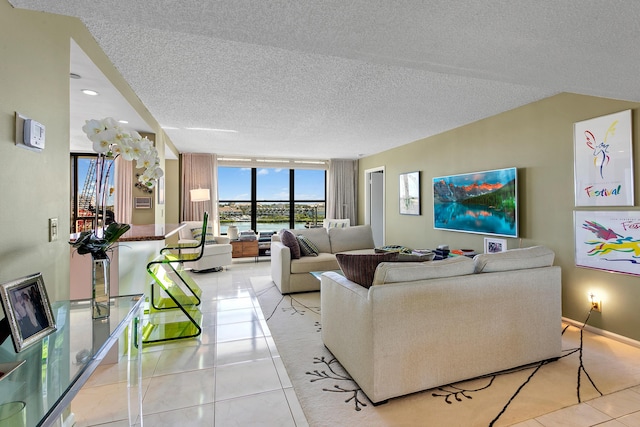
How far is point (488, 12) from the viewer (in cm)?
131

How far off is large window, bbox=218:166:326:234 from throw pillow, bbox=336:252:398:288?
5.63m

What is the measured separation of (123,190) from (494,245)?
217 inches

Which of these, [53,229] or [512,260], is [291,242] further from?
[53,229]

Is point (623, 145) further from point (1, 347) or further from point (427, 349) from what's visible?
point (1, 347)

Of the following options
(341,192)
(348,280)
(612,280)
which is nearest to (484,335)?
(348,280)

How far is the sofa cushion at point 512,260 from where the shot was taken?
214 cm

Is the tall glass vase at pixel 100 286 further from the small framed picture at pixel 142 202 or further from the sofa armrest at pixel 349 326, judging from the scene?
the small framed picture at pixel 142 202

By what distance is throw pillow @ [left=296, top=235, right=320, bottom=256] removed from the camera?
460 cm

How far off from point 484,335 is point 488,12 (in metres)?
1.89

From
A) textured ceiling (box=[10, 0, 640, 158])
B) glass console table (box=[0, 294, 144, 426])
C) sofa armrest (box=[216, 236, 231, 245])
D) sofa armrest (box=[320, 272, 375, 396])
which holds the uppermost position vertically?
textured ceiling (box=[10, 0, 640, 158])

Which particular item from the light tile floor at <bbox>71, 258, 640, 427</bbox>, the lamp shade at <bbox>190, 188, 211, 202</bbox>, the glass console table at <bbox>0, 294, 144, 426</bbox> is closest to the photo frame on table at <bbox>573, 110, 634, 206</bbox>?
the light tile floor at <bbox>71, 258, 640, 427</bbox>

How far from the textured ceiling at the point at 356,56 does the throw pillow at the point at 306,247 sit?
1731 millimetres

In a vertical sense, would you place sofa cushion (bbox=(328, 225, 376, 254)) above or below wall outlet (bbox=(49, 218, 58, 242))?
below

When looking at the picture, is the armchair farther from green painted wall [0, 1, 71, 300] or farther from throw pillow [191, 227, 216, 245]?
green painted wall [0, 1, 71, 300]
